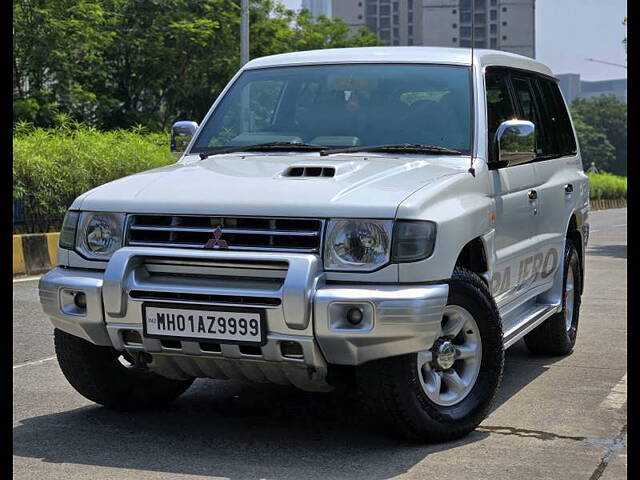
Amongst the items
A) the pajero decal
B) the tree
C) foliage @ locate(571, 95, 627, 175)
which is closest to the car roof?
the pajero decal

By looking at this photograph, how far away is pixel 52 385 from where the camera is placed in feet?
21.8

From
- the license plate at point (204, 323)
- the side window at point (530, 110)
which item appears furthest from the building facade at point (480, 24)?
the license plate at point (204, 323)

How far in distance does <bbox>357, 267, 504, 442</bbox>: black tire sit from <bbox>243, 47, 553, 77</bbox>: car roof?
61.4 inches

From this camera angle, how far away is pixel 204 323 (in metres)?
4.91

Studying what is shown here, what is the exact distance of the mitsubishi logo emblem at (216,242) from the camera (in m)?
5.02

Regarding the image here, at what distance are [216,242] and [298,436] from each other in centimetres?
106

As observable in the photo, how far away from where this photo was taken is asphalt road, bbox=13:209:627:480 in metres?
4.83

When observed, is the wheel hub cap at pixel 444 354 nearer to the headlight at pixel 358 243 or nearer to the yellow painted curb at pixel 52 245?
the headlight at pixel 358 243

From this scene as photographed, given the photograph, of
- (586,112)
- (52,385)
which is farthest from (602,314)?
(586,112)

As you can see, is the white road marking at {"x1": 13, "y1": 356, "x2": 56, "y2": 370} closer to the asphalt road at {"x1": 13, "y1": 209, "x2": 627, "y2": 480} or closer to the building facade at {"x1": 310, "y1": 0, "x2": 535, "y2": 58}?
the asphalt road at {"x1": 13, "y1": 209, "x2": 627, "y2": 480}

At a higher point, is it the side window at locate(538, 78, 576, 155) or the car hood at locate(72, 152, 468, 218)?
the side window at locate(538, 78, 576, 155)

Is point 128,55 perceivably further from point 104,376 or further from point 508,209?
point 104,376

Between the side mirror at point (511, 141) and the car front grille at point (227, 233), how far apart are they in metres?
1.52

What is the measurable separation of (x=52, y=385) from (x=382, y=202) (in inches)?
107
